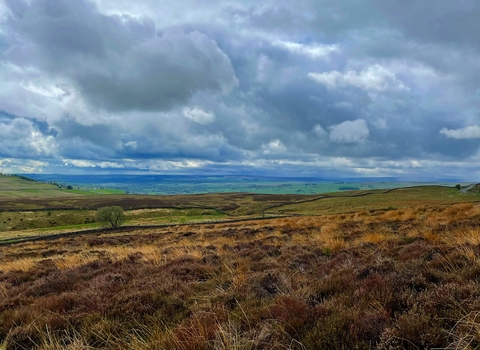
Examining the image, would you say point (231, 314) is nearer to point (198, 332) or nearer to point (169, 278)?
point (198, 332)

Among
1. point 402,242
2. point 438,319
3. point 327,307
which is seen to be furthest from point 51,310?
point 402,242

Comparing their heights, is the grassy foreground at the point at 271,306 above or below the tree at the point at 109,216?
above

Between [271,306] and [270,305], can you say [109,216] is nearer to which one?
[271,306]

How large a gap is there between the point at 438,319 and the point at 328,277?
8.33ft

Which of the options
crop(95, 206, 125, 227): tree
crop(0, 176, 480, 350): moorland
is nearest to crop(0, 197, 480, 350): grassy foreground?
crop(0, 176, 480, 350): moorland

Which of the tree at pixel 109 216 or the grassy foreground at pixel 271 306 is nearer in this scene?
the grassy foreground at pixel 271 306

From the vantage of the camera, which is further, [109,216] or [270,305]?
[109,216]

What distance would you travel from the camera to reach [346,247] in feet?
33.7

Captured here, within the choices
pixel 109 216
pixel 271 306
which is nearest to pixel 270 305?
pixel 271 306

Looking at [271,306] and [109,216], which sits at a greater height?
[271,306]

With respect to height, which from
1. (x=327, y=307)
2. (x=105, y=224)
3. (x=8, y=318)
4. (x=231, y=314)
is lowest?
(x=105, y=224)

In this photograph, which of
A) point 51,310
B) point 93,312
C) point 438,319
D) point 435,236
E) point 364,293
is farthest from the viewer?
point 435,236

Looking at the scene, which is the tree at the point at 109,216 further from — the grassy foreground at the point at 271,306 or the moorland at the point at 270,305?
the grassy foreground at the point at 271,306

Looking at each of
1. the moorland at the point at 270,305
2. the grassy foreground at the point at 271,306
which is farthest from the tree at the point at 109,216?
the grassy foreground at the point at 271,306
